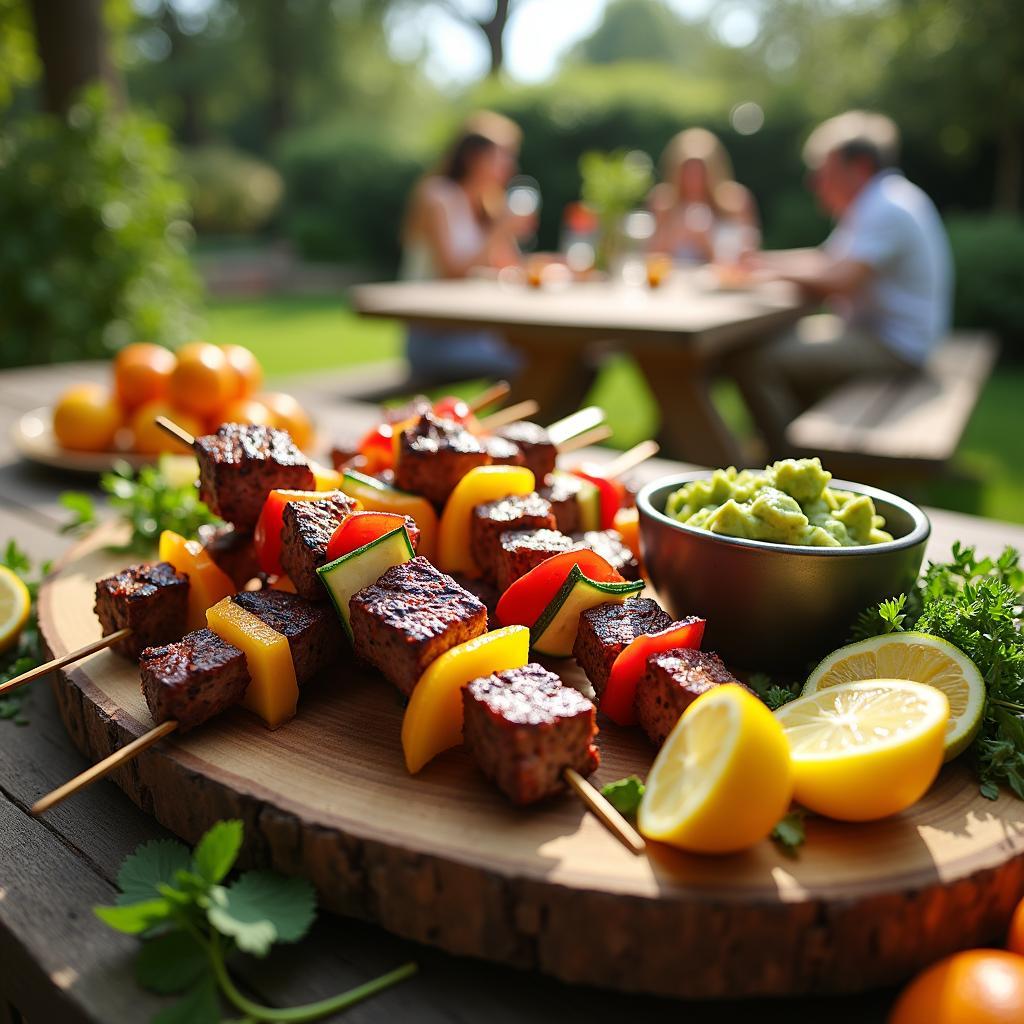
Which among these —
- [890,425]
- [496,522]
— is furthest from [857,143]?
[496,522]

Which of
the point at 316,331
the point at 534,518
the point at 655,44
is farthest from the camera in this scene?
the point at 655,44

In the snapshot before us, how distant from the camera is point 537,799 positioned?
1359 millimetres

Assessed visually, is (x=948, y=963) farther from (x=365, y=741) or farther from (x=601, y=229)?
(x=601, y=229)

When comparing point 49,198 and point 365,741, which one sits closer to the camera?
point 365,741

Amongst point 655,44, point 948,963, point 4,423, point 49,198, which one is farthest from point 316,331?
point 655,44

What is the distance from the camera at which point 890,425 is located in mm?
4895

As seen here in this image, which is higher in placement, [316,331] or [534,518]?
[534,518]

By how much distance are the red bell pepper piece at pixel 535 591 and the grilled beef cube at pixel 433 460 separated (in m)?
0.32

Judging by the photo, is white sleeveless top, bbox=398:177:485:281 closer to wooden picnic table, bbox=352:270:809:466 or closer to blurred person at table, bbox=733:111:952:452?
wooden picnic table, bbox=352:270:809:466

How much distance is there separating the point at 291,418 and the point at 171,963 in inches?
85.3

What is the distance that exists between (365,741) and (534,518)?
0.61m

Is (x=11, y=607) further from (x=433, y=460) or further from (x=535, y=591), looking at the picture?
(x=535, y=591)

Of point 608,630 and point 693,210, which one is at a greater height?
point 693,210

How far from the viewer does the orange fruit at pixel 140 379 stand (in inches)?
130
